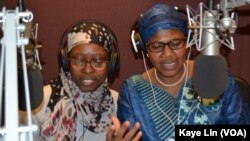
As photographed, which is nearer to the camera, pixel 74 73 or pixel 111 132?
pixel 111 132

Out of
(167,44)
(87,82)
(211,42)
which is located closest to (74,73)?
(87,82)

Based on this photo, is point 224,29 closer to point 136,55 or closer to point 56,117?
point 56,117

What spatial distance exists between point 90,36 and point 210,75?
82 cm

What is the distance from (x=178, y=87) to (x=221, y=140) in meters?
0.41

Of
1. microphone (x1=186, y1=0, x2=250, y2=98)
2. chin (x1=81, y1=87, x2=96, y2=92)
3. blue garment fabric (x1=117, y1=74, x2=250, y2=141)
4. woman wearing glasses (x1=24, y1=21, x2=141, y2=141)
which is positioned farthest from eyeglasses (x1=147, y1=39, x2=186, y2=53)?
microphone (x1=186, y1=0, x2=250, y2=98)

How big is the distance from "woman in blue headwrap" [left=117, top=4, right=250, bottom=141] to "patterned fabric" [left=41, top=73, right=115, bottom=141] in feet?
0.68

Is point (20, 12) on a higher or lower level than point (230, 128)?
higher

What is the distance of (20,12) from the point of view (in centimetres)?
60

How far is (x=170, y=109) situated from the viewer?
133 cm

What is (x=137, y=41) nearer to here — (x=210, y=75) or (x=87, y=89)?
(x=87, y=89)

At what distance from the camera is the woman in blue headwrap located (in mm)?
1271

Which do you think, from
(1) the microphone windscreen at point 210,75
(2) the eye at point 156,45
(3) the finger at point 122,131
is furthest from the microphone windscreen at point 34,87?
(2) the eye at point 156,45

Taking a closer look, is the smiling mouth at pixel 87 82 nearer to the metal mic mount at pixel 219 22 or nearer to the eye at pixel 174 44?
the eye at pixel 174 44

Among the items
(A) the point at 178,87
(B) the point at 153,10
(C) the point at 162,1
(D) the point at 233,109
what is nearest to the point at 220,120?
(D) the point at 233,109
